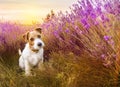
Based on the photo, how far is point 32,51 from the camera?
489 centimetres

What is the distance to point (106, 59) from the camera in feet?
11.7

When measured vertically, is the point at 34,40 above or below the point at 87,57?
above

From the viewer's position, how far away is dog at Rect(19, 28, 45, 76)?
4730 millimetres

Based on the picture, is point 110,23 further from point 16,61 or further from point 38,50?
point 16,61

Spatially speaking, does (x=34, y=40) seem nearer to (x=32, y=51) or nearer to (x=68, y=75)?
(x=32, y=51)

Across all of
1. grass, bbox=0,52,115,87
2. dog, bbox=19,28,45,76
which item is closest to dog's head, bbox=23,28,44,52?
dog, bbox=19,28,45,76

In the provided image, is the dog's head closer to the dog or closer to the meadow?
the dog

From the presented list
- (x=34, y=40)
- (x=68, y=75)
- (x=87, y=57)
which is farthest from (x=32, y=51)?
(x=87, y=57)

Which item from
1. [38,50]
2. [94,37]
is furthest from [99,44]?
[38,50]

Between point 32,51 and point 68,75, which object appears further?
point 32,51

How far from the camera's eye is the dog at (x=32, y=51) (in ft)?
15.5

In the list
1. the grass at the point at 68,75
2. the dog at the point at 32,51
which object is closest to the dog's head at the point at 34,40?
the dog at the point at 32,51

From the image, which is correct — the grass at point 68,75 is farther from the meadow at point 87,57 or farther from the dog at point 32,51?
the dog at point 32,51

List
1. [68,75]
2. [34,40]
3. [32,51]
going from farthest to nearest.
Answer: [32,51] → [34,40] → [68,75]
